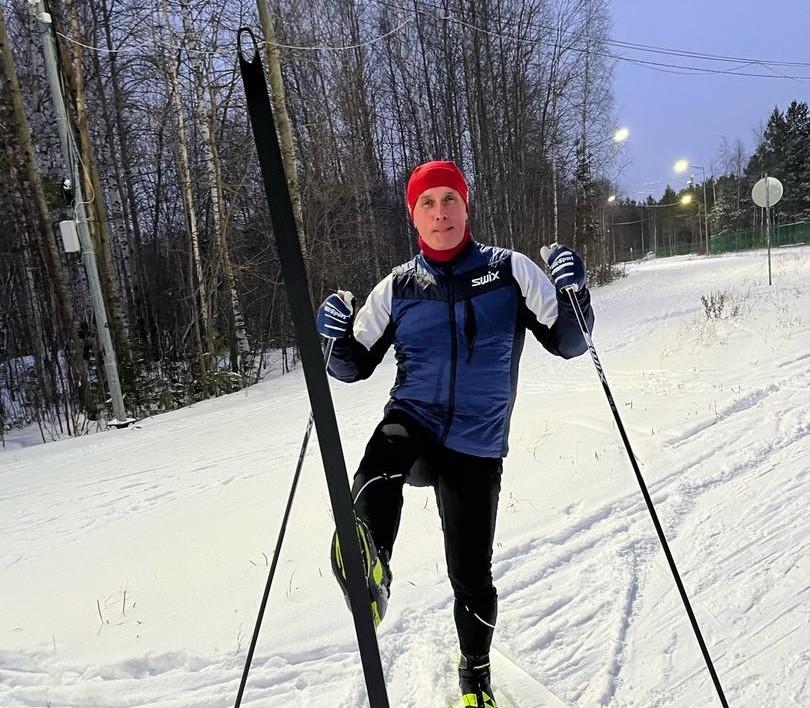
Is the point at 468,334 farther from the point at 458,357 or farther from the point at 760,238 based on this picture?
the point at 760,238

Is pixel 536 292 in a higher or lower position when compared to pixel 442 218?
lower

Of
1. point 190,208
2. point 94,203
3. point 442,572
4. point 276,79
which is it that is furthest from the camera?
point 190,208

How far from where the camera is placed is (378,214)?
16359 mm

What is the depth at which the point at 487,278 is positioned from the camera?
175cm

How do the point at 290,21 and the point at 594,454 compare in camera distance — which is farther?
the point at 290,21

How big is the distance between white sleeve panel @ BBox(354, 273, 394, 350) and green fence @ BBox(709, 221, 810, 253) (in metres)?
37.5

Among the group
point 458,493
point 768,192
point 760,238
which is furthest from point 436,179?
point 760,238

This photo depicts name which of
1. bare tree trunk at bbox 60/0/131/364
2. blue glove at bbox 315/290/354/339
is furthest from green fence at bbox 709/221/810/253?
blue glove at bbox 315/290/354/339

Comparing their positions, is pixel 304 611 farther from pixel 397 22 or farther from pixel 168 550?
pixel 397 22

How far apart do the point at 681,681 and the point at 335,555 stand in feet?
4.36

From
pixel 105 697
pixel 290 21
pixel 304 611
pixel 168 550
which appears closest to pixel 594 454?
pixel 304 611

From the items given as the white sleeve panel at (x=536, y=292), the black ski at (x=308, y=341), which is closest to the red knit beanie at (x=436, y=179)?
the white sleeve panel at (x=536, y=292)

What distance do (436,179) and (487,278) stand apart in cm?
40

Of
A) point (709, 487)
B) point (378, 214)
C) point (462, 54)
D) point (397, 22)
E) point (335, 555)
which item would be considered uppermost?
point (397, 22)
